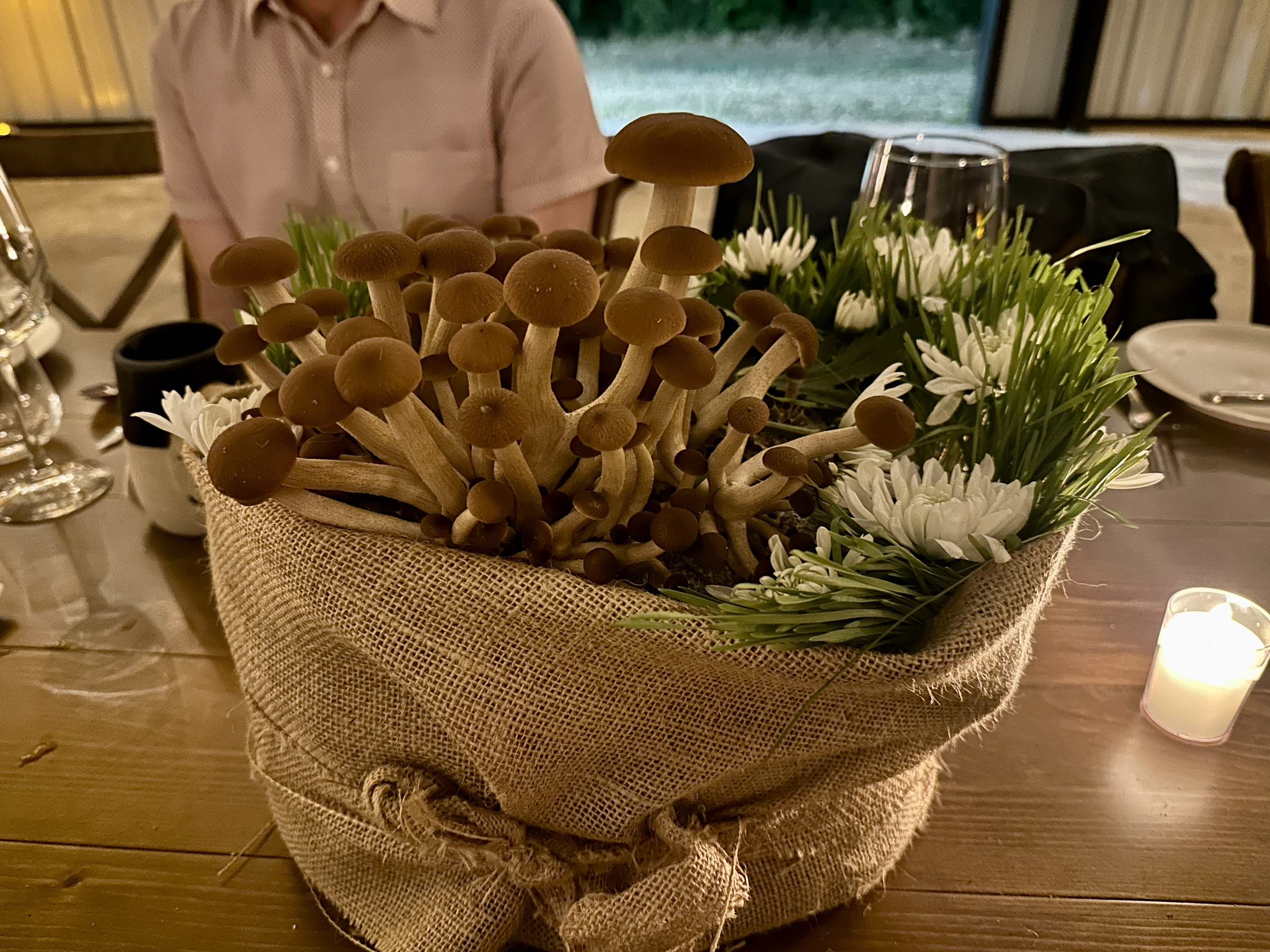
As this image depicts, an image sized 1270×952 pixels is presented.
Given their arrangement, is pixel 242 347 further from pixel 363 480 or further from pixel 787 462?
pixel 787 462

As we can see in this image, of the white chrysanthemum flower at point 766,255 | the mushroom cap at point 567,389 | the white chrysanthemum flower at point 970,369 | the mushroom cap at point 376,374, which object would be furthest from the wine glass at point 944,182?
the mushroom cap at point 376,374

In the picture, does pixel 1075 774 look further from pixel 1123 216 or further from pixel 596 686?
pixel 1123 216

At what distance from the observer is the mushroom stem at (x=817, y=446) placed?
1.16 feet

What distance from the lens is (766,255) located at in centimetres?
53

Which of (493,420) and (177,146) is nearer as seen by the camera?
(493,420)

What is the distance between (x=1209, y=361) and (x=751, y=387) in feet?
2.08

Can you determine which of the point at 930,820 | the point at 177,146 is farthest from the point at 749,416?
the point at 177,146

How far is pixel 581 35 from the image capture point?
417cm

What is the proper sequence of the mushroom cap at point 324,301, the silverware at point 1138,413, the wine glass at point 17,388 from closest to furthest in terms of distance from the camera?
the mushroom cap at point 324,301 → the wine glass at point 17,388 → the silverware at point 1138,413

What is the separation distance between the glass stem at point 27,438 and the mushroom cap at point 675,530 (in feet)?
1.85

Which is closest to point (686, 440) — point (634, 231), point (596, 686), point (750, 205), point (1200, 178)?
point (596, 686)

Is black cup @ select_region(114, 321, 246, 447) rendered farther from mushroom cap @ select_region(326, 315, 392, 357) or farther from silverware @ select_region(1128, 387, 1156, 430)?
silverware @ select_region(1128, 387, 1156, 430)

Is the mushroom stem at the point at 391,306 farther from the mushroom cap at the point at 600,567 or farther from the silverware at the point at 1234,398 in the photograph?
the silverware at the point at 1234,398

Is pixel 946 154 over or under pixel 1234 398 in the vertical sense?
over
